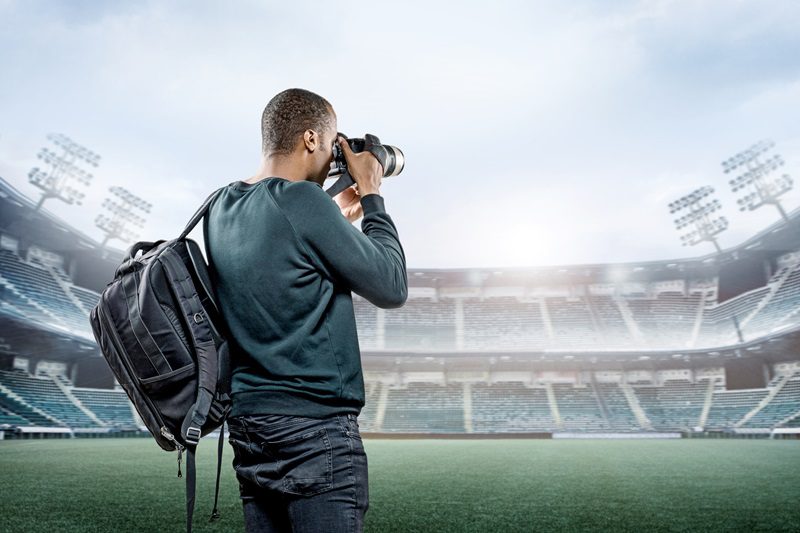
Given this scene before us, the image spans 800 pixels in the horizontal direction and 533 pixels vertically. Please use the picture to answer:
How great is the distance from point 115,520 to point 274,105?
15.2ft

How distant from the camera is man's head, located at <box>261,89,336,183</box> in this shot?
1353 millimetres

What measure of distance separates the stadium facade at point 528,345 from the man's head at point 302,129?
2125 centimetres

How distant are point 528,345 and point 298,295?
31.4m

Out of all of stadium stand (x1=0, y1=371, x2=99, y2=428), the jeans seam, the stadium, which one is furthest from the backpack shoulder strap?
stadium stand (x1=0, y1=371, x2=99, y2=428)

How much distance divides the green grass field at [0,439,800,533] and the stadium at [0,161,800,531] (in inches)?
330

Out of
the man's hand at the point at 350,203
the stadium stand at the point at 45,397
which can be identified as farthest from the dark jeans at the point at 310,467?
the stadium stand at the point at 45,397

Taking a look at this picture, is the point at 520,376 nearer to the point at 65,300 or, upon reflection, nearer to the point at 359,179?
the point at 65,300

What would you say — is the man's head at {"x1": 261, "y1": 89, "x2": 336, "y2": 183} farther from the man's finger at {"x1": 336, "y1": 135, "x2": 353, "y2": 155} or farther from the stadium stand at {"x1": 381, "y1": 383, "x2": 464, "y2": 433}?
the stadium stand at {"x1": 381, "y1": 383, "x2": 464, "y2": 433}

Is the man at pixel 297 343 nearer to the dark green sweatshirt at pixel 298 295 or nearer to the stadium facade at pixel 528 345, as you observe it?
the dark green sweatshirt at pixel 298 295

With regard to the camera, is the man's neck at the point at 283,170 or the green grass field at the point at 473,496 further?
the green grass field at the point at 473,496

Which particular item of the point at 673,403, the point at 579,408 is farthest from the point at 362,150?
the point at 673,403

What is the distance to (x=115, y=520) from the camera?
4742mm

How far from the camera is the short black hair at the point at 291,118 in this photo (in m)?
1.35

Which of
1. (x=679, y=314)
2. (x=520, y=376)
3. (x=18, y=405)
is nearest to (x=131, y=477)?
(x=18, y=405)
